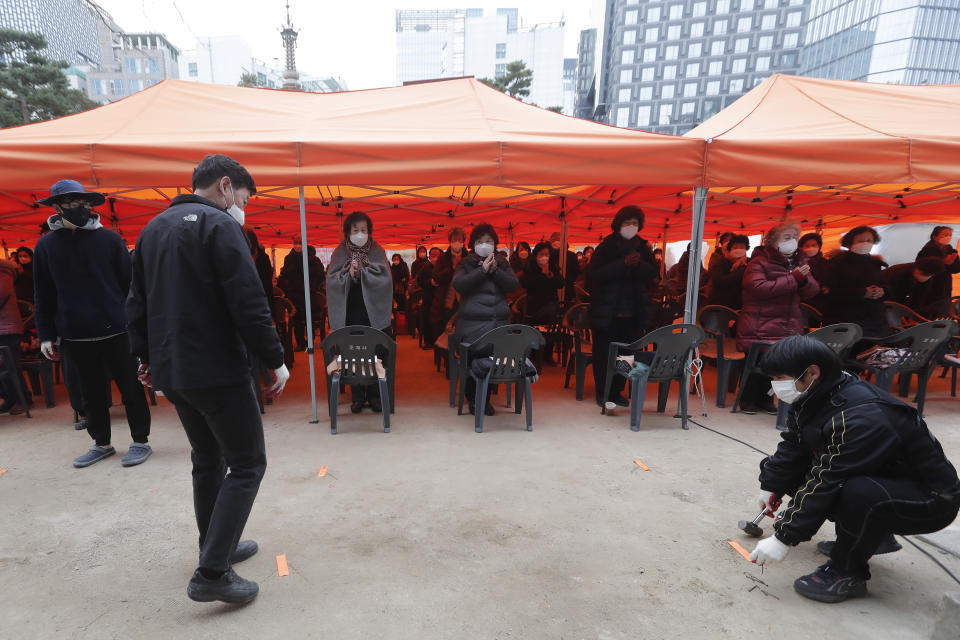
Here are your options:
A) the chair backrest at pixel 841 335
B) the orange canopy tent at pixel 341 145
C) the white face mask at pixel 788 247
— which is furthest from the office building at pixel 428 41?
the chair backrest at pixel 841 335

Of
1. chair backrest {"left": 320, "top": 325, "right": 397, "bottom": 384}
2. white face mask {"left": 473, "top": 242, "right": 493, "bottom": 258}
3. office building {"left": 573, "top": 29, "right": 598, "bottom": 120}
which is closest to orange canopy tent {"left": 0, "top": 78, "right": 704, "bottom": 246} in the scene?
white face mask {"left": 473, "top": 242, "right": 493, "bottom": 258}

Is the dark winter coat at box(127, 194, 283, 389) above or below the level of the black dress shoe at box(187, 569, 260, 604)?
above

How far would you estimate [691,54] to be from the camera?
2509 inches

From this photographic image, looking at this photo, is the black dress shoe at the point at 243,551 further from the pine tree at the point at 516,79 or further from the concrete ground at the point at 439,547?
the pine tree at the point at 516,79

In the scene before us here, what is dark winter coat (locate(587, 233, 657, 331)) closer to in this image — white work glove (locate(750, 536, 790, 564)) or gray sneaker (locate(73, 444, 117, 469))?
white work glove (locate(750, 536, 790, 564))

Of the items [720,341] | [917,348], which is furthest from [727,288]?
[917,348]

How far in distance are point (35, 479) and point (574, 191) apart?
596 cm

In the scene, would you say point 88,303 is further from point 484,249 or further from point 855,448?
point 855,448

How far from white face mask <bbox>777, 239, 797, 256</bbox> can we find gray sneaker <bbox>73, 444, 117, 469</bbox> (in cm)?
587

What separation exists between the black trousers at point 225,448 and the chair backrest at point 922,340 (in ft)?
17.6

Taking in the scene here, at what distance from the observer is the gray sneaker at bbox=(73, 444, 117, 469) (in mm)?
3287

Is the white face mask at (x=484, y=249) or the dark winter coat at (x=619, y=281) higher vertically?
the white face mask at (x=484, y=249)

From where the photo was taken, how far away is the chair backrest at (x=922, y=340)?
427 cm

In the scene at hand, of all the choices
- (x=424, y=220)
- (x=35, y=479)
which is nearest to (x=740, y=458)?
(x=35, y=479)
